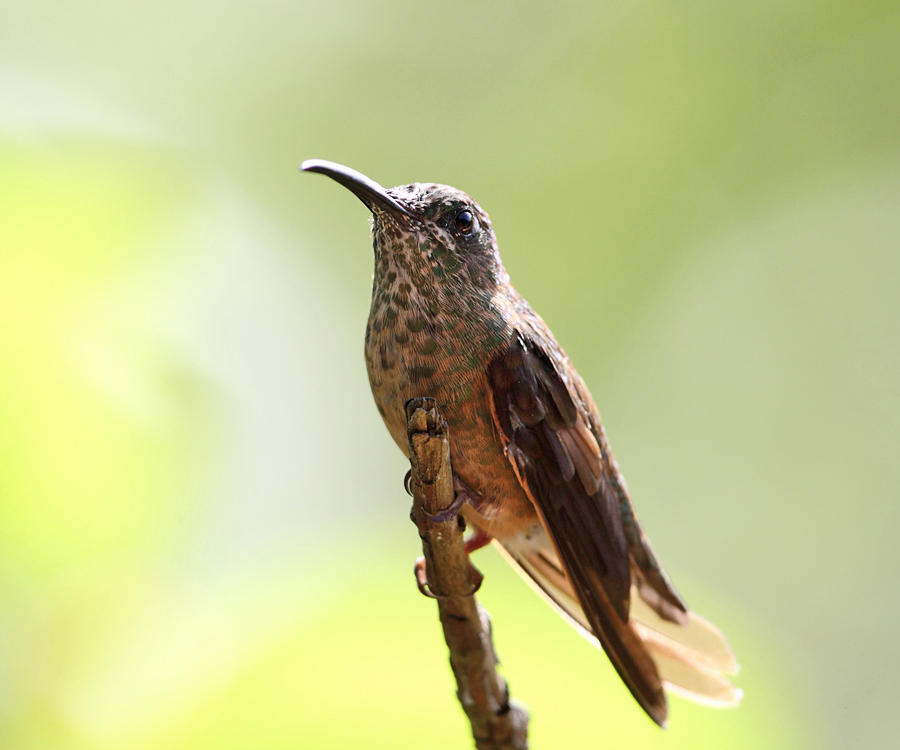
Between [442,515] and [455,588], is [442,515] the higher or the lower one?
the higher one

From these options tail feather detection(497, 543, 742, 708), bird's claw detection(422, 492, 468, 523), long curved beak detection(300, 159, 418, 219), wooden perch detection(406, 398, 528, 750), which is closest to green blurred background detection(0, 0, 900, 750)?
tail feather detection(497, 543, 742, 708)

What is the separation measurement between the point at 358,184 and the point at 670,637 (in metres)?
1.76

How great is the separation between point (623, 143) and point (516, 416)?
4.51m

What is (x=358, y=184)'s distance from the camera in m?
2.30

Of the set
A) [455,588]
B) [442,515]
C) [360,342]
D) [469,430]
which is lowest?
[455,588]

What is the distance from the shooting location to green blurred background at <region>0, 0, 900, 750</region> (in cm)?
336

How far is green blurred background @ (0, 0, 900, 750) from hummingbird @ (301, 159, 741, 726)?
1015mm

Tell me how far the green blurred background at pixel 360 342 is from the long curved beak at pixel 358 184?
153 cm

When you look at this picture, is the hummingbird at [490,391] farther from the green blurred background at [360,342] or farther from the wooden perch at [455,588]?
the green blurred background at [360,342]

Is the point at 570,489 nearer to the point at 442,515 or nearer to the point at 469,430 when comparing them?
the point at 469,430

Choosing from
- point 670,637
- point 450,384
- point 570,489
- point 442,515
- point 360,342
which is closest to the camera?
point 442,515

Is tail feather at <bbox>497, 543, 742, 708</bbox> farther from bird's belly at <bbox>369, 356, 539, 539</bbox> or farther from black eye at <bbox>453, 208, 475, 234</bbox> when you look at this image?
black eye at <bbox>453, 208, 475, 234</bbox>

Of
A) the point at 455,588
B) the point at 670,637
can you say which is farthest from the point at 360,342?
the point at 455,588

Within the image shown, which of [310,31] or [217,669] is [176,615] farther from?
[310,31]
